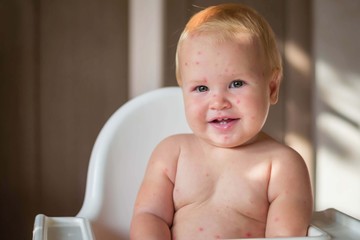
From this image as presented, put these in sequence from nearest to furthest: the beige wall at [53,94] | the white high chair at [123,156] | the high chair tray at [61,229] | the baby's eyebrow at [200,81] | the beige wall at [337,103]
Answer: the high chair tray at [61,229] → the baby's eyebrow at [200,81] → the white high chair at [123,156] → the beige wall at [53,94] → the beige wall at [337,103]

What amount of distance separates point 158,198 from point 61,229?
6.9 inches

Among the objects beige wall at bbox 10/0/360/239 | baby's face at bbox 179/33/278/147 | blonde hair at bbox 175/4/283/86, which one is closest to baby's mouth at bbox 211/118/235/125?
baby's face at bbox 179/33/278/147

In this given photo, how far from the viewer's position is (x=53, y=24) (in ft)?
4.99

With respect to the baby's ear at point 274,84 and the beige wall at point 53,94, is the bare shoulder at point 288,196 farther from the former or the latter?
the beige wall at point 53,94

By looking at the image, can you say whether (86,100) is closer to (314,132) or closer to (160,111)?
(160,111)

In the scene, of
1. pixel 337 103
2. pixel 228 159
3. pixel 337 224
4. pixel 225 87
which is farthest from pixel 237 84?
pixel 337 103

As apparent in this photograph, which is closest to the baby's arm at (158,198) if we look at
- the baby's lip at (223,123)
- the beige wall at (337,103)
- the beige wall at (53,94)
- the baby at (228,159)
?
the baby at (228,159)

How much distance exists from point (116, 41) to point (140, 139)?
0.47m

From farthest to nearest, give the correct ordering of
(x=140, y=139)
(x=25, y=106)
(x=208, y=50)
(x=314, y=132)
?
1. (x=314, y=132)
2. (x=25, y=106)
3. (x=140, y=139)
4. (x=208, y=50)

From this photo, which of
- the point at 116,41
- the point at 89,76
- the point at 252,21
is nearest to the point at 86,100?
the point at 89,76

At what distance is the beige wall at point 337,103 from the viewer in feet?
5.93

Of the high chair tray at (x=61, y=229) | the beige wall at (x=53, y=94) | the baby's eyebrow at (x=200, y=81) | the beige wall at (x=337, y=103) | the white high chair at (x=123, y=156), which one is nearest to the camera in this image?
the high chair tray at (x=61, y=229)

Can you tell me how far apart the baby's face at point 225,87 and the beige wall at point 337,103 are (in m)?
0.94

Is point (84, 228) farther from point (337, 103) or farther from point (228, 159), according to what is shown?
point (337, 103)
